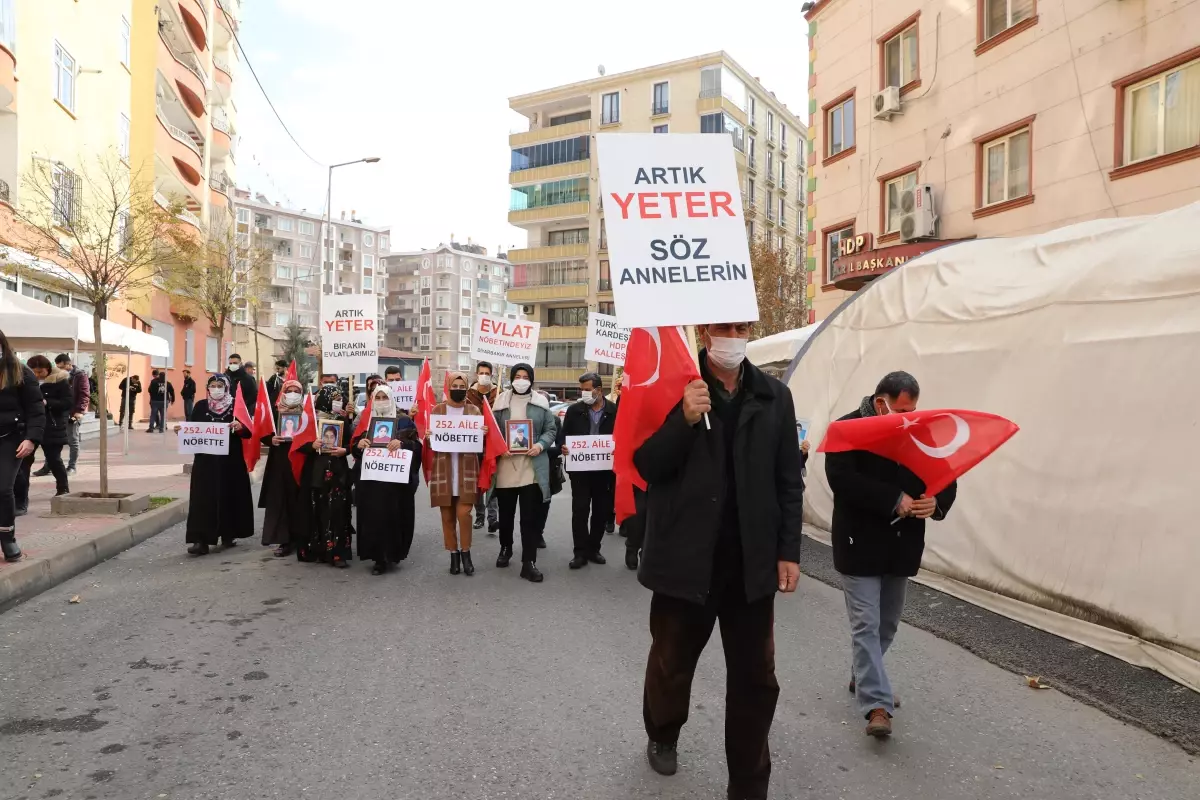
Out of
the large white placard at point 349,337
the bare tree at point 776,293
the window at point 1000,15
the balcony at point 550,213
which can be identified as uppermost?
the balcony at point 550,213

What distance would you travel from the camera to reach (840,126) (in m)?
23.7

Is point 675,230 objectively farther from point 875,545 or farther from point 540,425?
point 540,425

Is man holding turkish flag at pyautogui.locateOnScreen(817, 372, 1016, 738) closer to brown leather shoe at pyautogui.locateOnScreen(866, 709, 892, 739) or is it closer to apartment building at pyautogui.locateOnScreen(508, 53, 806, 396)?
brown leather shoe at pyautogui.locateOnScreen(866, 709, 892, 739)

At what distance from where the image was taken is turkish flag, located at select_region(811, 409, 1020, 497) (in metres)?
4.57

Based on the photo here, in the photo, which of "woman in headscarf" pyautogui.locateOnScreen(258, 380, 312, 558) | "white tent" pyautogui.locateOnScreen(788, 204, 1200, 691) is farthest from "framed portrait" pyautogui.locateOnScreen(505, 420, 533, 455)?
"white tent" pyautogui.locateOnScreen(788, 204, 1200, 691)

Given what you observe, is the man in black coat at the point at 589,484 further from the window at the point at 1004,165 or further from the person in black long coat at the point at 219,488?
the window at the point at 1004,165

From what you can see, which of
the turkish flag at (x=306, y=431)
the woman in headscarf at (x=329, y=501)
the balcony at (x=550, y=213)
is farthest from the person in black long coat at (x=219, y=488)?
the balcony at (x=550, y=213)

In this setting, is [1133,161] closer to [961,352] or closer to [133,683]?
[961,352]

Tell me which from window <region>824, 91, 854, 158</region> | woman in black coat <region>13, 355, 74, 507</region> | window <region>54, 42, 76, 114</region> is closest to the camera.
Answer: woman in black coat <region>13, 355, 74, 507</region>

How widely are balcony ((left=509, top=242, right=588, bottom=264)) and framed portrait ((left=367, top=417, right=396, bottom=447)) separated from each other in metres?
52.6

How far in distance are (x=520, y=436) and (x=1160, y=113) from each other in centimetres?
1235

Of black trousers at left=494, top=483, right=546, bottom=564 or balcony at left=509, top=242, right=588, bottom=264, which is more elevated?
balcony at left=509, top=242, right=588, bottom=264

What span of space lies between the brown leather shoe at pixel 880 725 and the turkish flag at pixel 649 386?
1.70m

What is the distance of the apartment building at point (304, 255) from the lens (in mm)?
96062
